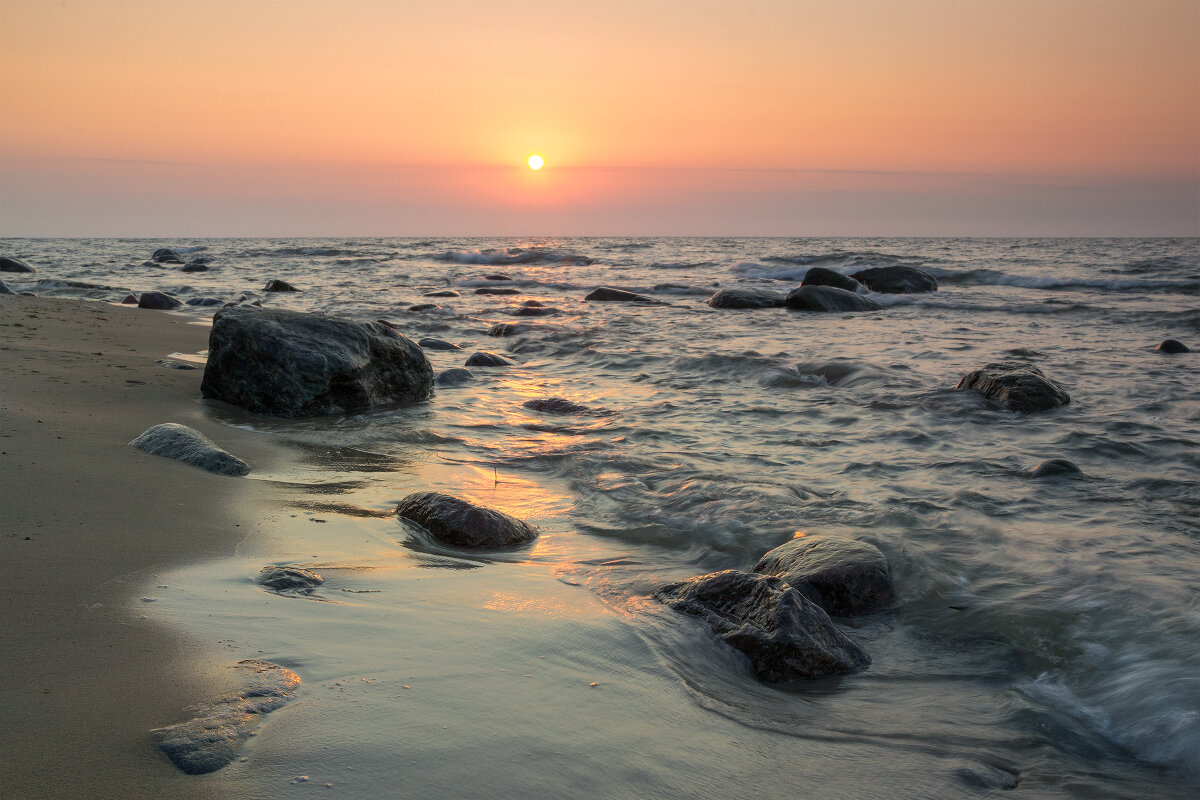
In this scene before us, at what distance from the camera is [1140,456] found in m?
5.37

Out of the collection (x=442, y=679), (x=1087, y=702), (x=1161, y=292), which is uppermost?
(x=1161, y=292)

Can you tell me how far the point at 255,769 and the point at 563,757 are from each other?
0.70 meters

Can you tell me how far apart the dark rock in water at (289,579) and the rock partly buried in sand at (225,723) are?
66cm

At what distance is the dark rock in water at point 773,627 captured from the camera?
276cm

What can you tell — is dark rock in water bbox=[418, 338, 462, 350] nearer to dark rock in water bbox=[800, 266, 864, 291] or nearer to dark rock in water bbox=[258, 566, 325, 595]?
dark rock in water bbox=[258, 566, 325, 595]

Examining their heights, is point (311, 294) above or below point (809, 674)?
above

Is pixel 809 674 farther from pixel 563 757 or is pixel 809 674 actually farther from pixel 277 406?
pixel 277 406

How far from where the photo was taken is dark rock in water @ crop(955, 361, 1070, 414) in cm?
667

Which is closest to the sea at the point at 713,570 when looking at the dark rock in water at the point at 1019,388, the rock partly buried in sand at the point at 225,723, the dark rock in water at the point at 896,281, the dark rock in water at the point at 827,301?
the rock partly buried in sand at the point at 225,723

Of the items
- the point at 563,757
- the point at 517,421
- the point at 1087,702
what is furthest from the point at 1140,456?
the point at 563,757

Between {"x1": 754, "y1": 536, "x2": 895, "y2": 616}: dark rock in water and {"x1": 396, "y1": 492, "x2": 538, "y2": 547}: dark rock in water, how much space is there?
3.79 feet

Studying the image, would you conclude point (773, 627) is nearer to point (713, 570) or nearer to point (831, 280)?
point (713, 570)

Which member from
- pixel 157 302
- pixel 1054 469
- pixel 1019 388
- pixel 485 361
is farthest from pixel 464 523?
pixel 157 302

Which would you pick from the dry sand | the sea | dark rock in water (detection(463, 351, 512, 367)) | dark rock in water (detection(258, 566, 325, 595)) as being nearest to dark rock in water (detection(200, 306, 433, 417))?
the sea
